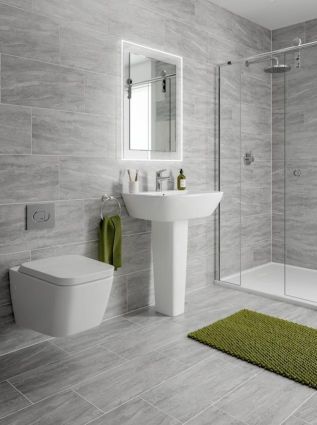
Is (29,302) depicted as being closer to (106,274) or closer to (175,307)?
(106,274)

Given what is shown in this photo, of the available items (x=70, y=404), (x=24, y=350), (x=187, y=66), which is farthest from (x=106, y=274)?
(x=187, y=66)

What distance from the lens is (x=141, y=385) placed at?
211 centimetres

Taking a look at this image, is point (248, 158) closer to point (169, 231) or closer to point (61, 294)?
point (169, 231)

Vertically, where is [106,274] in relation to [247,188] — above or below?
below

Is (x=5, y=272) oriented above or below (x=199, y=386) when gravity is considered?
above

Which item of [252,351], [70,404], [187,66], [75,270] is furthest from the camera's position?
[187,66]

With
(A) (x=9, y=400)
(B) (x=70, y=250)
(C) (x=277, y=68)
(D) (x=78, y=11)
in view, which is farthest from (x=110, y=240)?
(C) (x=277, y=68)

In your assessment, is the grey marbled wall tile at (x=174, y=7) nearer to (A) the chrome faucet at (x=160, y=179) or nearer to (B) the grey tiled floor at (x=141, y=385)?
(A) the chrome faucet at (x=160, y=179)

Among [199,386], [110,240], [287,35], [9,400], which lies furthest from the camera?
[287,35]

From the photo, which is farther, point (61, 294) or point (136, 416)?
point (61, 294)

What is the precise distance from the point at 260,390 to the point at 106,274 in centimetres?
97

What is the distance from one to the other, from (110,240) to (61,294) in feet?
2.86

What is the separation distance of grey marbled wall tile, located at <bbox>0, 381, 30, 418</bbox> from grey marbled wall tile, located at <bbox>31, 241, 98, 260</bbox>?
77 cm

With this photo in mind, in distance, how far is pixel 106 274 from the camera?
7.27 ft
